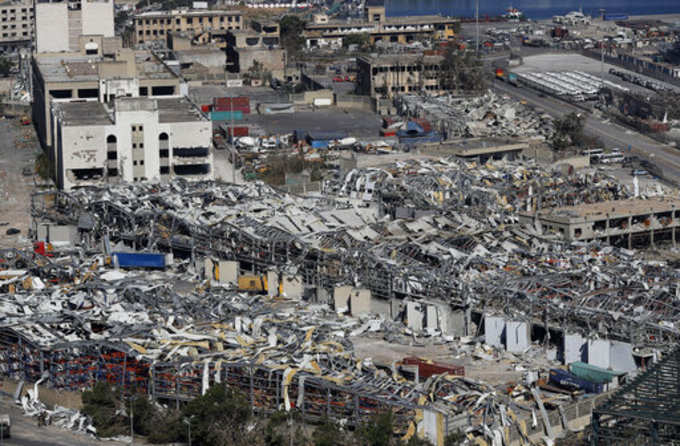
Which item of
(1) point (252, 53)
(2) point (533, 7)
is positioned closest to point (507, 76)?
(1) point (252, 53)

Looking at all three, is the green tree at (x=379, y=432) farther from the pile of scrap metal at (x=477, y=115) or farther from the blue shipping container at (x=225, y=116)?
the blue shipping container at (x=225, y=116)

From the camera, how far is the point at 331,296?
3259cm

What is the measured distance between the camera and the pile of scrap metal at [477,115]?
2188 inches

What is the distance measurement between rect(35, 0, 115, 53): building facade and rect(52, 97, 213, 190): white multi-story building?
18978 millimetres

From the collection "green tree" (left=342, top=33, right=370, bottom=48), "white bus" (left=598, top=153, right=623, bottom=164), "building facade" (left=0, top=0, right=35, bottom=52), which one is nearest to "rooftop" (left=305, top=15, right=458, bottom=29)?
"green tree" (left=342, top=33, right=370, bottom=48)

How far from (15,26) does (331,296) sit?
66679mm

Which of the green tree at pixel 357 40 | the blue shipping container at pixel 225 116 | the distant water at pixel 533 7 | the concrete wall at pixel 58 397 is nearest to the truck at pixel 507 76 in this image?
the green tree at pixel 357 40

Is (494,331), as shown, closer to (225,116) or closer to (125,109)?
(125,109)

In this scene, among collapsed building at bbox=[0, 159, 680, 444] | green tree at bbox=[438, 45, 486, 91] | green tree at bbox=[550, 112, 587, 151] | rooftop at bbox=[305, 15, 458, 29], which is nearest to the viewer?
collapsed building at bbox=[0, 159, 680, 444]

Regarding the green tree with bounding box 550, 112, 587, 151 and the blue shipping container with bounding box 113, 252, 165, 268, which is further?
the green tree with bounding box 550, 112, 587, 151

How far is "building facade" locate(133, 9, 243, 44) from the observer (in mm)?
86500

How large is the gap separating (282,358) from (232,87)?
47814 mm

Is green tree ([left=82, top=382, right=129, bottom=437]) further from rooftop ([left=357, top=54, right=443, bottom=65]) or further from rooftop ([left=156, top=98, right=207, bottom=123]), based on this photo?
rooftop ([left=357, top=54, right=443, bottom=65])

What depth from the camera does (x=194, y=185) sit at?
4253 centimetres
